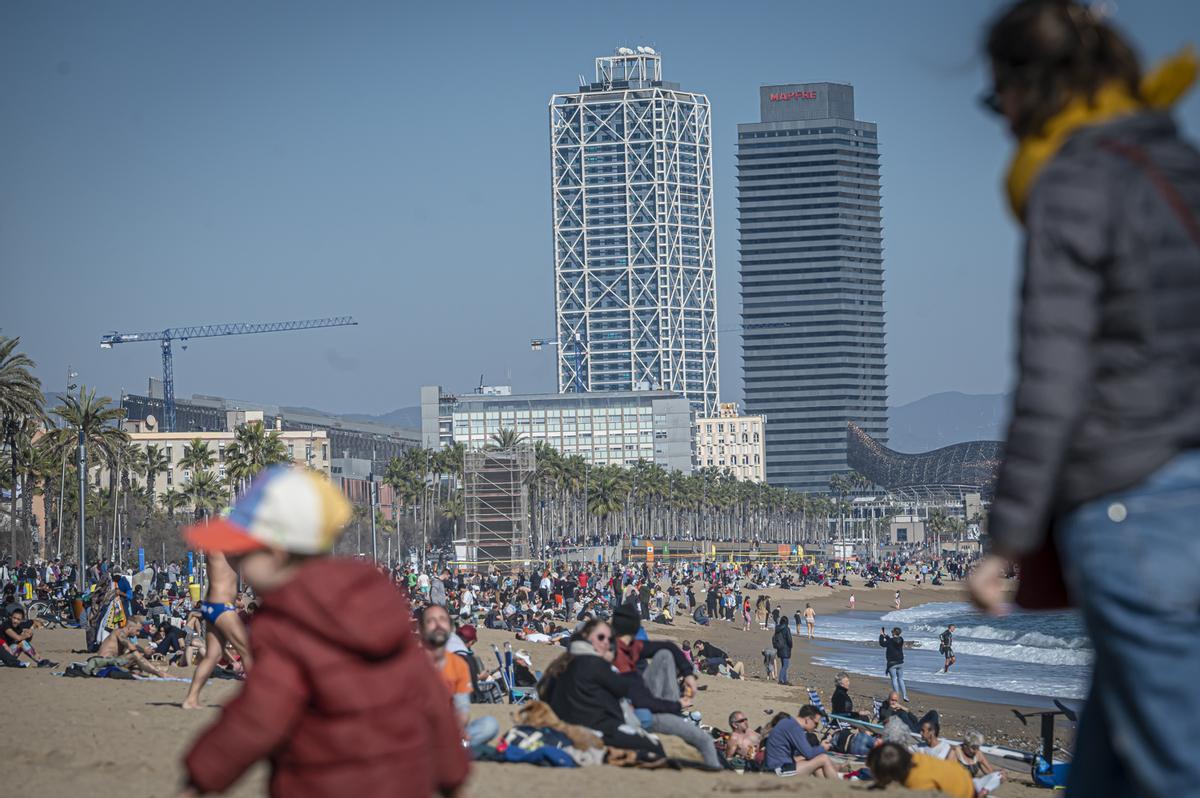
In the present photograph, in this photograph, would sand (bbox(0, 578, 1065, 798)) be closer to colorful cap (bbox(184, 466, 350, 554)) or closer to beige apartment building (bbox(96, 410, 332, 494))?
colorful cap (bbox(184, 466, 350, 554))

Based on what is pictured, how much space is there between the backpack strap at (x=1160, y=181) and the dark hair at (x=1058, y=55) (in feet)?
0.63

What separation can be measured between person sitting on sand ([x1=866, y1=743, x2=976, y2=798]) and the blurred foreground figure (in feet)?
18.7

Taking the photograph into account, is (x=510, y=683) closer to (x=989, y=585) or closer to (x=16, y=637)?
(x=16, y=637)

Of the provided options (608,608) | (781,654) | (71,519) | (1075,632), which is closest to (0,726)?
(781,654)

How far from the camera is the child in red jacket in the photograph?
3145 millimetres

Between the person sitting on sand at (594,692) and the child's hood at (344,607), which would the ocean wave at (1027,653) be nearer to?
the person sitting on sand at (594,692)

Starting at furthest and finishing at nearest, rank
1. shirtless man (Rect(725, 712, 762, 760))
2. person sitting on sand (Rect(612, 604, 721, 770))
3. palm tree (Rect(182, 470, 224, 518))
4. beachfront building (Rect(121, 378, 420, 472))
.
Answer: beachfront building (Rect(121, 378, 420, 472)), palm tree (Rect(182, 470, 224, 518)), shirtless man (Rect(725, 712, 762, 760)), person sitting on sand (Rect(612, 604, 721, 770))

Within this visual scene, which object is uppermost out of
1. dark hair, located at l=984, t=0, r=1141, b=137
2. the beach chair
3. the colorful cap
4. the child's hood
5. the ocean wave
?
dark hair, located at l=984, t=0, r=1141, b=137

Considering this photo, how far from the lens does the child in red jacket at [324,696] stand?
10.3 feet

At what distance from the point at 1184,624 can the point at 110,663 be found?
14.8 meters

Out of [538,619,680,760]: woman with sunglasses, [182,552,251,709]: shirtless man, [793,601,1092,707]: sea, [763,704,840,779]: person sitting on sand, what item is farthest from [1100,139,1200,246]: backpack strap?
[793,601,1092,707]: sea

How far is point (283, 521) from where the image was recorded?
11.0 ft

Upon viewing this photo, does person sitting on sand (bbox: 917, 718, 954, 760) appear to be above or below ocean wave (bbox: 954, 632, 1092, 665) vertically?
above

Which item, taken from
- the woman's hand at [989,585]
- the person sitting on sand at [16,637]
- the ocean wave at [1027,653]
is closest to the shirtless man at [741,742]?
the person sitting on sand at [16,637]
